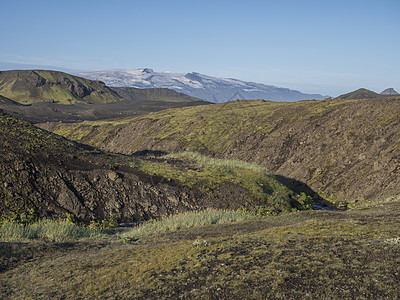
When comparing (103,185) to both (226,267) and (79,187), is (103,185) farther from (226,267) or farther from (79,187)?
(226,267)

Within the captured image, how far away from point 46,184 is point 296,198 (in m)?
16.1

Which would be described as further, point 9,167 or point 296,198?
point 296,198

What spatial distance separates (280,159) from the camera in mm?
40344

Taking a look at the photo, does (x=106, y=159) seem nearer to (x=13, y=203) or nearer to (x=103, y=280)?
(x=13, y=203)

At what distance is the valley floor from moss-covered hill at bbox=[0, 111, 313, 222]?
19.2 feet

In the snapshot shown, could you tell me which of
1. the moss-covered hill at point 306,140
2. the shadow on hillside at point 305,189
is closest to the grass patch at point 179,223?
the shadow on hillside at point 305,189

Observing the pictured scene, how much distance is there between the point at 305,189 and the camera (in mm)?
31859

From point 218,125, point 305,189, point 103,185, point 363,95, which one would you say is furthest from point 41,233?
point 363,95

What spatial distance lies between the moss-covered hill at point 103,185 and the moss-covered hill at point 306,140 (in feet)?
25.4

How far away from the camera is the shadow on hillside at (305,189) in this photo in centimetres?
2840

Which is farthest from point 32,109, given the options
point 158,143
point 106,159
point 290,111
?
point 106,159

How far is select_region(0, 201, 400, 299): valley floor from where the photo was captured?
6.22 meters

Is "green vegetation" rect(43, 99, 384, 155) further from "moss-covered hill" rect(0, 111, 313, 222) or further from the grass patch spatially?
the grass patch

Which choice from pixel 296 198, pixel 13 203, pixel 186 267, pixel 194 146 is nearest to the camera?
pixel 186 267
